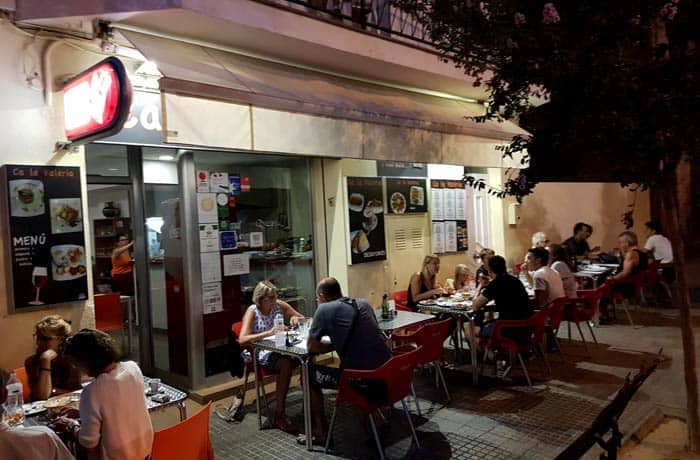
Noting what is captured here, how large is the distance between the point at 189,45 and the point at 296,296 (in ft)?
12.5

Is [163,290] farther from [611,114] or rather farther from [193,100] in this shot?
[611,114]

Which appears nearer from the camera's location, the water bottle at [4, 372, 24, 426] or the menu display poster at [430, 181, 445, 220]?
the water bottle at [4, 372, 24, 426]

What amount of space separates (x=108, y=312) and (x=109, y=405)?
14.6ft

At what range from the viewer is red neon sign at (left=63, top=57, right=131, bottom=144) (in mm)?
4238

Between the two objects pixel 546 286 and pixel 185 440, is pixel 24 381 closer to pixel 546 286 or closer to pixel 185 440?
pixel 185 440

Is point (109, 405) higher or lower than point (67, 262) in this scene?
lower

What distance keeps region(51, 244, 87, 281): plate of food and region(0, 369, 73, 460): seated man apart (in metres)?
2.66

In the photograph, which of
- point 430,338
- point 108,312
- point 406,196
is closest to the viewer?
point 430,338

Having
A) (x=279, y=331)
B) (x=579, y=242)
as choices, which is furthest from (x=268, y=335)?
(x=579, y=242)

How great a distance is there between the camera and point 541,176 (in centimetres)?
445

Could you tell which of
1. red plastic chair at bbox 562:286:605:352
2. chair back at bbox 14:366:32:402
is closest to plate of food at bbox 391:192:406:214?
red plastic chair at bbox 562:286:605:352

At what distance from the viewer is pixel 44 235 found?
4.87 meters

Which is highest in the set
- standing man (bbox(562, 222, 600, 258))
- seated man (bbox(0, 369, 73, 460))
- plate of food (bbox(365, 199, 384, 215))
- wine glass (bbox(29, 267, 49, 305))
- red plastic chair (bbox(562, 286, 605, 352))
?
plate of food (bbox(365, 199, 384, 215))

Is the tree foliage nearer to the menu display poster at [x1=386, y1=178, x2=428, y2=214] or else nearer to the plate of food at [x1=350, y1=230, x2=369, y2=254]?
the plate of food at [x1=350, y1=230, x2=369, y2=254]
